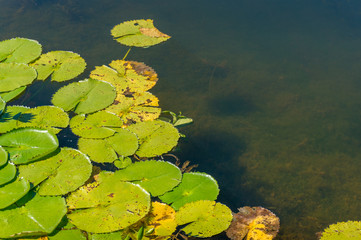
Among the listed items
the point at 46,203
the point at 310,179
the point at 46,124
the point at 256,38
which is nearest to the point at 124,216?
the point at 46,203

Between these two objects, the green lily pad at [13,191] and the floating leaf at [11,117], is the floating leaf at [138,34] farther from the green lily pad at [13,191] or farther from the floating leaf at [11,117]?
the green lily pad at [13,191]

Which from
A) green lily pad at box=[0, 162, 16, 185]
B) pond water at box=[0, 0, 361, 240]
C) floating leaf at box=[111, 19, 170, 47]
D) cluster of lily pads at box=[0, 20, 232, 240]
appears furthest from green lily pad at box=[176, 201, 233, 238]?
floating leaf at box=[111, 19, 170, 47]

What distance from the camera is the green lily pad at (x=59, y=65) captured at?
2783mm

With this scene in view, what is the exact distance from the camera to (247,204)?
207 centimetres

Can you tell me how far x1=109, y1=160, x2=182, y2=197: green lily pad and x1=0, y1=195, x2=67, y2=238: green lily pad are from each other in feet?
1.21

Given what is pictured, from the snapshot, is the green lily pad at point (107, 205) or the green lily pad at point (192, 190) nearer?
the green lily pad at point (107, 205)

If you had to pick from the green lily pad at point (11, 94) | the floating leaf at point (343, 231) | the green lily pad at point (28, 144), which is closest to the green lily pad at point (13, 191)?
the green lily pad at point (28, 144)

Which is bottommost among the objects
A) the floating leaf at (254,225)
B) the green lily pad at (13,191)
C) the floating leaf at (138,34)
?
the floating leaf at (254,225)

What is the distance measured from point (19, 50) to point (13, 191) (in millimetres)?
1509

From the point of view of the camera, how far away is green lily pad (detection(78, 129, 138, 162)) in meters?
2.17

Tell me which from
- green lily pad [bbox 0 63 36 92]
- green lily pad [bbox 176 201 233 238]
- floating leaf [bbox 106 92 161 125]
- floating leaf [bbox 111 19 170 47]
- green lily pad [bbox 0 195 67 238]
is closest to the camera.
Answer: green lily pad [bbox 0 195 67 238]

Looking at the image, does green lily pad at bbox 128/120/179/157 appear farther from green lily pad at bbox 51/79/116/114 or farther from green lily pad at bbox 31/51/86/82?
green lily pad at bbox 31/51/86/82

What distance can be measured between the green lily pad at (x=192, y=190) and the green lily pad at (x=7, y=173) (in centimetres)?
83

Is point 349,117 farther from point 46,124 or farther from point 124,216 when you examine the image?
point 46,124
